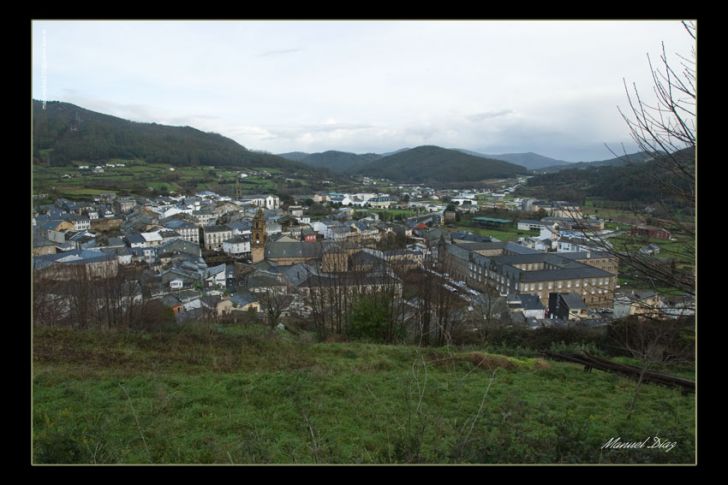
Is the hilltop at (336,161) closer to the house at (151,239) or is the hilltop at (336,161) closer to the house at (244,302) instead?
the house at (151,239)

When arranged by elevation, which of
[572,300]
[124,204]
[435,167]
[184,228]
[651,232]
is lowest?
[572,300]

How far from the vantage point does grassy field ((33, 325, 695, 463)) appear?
274 centimetres

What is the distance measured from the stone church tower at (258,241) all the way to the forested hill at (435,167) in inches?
361

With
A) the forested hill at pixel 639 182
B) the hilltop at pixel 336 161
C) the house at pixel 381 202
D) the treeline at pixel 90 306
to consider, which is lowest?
the treeline at pixel 90 306

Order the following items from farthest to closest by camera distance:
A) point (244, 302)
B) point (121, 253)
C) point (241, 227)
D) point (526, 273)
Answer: point (241, 227) → point (121, 253) → point (244, 302) → point (526, 273)

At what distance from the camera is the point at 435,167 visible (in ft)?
80.6

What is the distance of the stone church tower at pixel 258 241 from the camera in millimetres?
25656

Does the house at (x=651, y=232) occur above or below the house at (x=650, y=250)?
above

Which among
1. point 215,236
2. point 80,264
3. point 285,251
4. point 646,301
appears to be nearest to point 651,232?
point 646,301

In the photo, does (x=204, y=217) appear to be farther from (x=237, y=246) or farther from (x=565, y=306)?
(x=565, y=306)

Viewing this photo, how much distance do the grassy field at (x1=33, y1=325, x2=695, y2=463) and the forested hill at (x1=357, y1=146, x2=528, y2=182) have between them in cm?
1304
